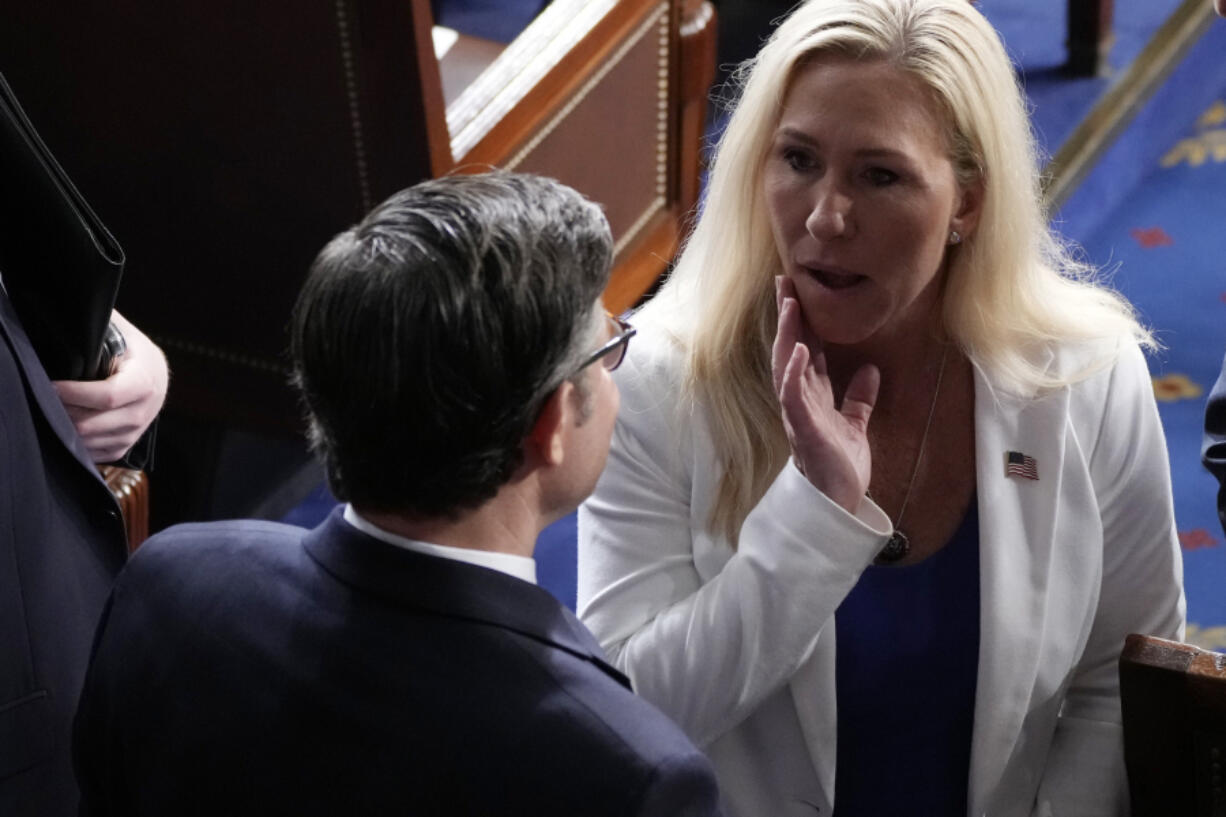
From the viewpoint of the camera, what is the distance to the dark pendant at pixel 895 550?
1.81 m

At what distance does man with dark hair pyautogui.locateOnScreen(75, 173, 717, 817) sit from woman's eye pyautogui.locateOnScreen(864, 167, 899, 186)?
1.93 ft

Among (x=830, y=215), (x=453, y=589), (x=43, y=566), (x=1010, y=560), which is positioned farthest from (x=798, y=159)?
(x=43, y=566)

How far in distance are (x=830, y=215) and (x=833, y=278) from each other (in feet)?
0.26

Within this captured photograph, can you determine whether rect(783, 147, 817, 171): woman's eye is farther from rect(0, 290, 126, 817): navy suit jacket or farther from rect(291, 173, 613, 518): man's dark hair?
rect(0, 290, 126, 817): navy suit jacket

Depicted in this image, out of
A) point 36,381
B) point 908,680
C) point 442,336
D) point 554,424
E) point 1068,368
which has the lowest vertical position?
point 908,680

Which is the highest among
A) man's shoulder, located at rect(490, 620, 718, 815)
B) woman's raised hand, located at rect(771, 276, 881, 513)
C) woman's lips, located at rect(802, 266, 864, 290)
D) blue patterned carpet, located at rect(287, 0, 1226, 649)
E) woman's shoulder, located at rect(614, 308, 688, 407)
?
man's shoulder, located at rect(490, 620, 718, 815)

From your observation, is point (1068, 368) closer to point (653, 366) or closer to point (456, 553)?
point (653, 366)

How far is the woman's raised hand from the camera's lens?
1.62m

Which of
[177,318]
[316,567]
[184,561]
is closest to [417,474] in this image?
[316,567]

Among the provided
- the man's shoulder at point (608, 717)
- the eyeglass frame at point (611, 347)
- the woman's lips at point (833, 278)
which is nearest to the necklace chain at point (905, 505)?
the woman's lips at point (833, 278)

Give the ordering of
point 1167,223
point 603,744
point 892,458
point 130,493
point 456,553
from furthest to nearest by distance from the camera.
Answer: point 1167,223 < point 130,493 < point 892,458 < point 456,553 < point 603,744

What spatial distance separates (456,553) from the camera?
1187mm

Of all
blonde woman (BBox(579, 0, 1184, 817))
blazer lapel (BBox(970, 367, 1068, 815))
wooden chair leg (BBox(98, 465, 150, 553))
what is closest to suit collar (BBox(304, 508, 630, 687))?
blonde woman (BBox(579, 0, 1184, 817))

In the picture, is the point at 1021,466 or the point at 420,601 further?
the point at 1021,466
